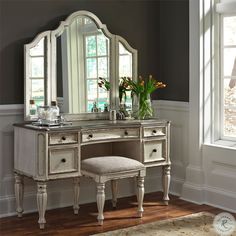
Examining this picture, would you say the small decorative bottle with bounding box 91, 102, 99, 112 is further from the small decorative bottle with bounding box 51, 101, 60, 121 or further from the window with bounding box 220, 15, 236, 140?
the window with bounding box 220, 15, 236, 140

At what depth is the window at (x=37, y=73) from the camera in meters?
4.77

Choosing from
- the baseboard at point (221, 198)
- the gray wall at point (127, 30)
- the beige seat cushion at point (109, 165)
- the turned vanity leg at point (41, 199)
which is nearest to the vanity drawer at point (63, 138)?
the beige seat cushion at point (109, 165)

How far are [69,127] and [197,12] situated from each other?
65.7 inches

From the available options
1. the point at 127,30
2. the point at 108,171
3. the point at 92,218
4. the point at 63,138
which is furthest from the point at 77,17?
the point at 92,218

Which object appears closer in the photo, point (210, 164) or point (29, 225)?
point (29, 225)

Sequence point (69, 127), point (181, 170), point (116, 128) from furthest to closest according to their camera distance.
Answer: point (181, 170)
point (116, 128)
point (69, 127)

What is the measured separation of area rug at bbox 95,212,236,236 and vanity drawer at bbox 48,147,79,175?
1.99ft

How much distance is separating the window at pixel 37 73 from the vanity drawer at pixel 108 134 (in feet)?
1.79

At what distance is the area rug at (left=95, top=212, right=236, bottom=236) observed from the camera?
425cm

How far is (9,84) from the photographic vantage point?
4.73 meters

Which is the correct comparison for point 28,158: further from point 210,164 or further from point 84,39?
point 210,164

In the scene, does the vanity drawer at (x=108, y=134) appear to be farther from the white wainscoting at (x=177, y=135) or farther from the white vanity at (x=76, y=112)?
the white wainscoting at (x=177, y=135)

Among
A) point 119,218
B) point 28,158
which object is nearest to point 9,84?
point 28,158

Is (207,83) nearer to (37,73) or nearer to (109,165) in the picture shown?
(109,165)
